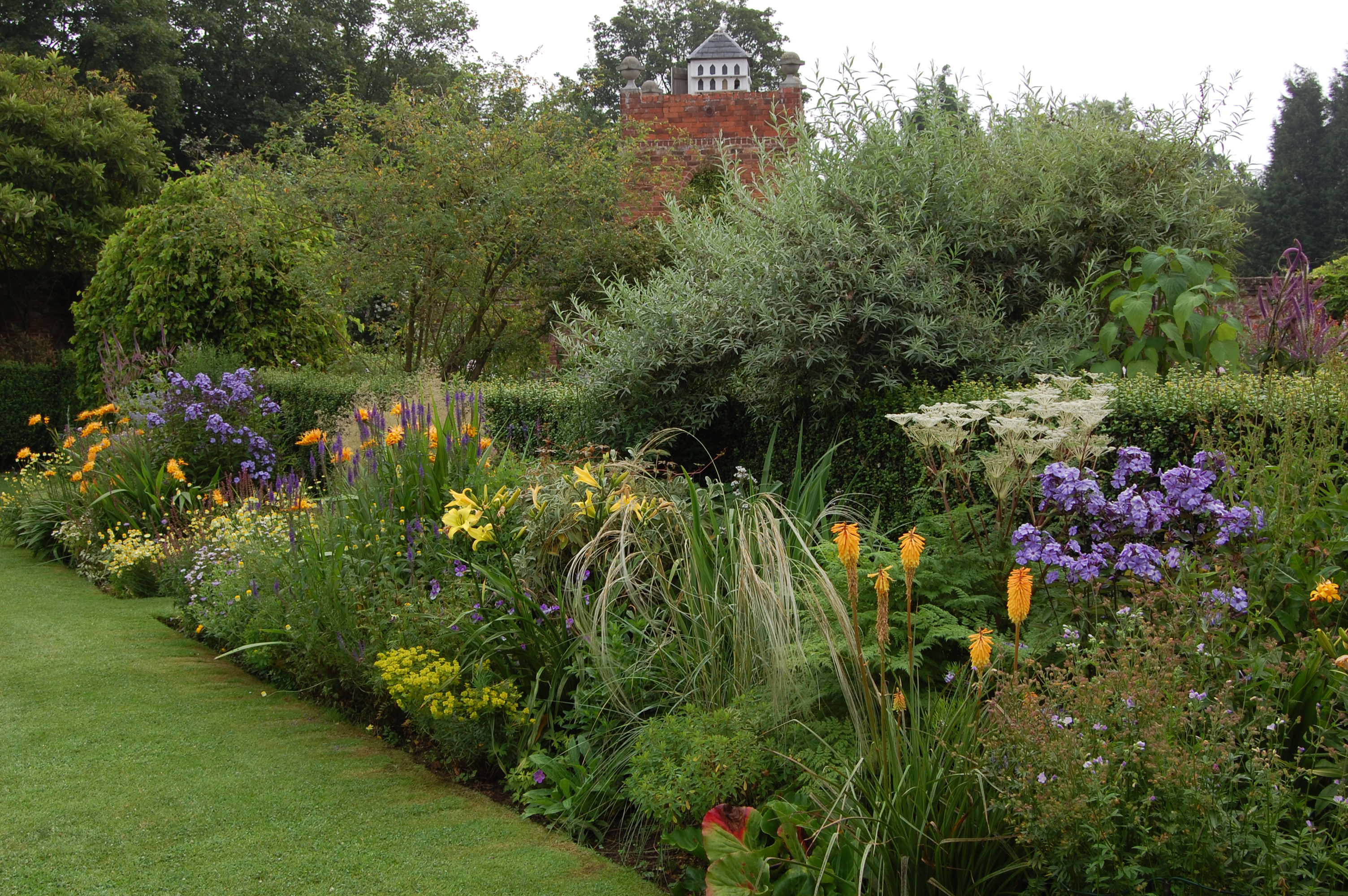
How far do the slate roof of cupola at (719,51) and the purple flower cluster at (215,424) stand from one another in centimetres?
2042

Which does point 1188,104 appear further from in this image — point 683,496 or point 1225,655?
point 1225,655

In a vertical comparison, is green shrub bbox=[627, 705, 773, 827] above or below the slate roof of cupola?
below

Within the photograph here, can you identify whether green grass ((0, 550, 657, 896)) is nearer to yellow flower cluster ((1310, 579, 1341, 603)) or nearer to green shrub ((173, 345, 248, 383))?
yellow flower cluster ((1310, 579, 1341, 603))

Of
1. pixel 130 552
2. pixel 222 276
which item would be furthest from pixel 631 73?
pixel 130 552

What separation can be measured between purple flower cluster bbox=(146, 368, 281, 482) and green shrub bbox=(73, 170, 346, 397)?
225cm

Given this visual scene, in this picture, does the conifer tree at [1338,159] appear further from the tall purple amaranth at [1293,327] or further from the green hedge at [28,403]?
the green hedge at [28,403]

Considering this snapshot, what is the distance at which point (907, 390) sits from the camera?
16.0ft

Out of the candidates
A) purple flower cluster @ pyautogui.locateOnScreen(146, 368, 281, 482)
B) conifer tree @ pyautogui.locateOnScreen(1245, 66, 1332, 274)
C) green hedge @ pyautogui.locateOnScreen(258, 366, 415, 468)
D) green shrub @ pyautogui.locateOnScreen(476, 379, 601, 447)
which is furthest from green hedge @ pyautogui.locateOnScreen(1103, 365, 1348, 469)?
conifer tree @ pyautogui.locateOnScreen(1245, 66, 1332, 274)

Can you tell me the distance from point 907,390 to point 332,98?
30.4 ft

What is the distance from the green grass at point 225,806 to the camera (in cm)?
312

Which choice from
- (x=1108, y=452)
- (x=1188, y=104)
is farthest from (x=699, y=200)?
(x=1108, y=452)

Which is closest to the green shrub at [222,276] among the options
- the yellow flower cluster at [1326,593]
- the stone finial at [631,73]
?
the stone finial at [631,73]

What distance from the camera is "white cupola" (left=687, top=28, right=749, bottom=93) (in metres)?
26.4

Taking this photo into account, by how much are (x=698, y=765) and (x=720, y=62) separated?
26.4 metres
